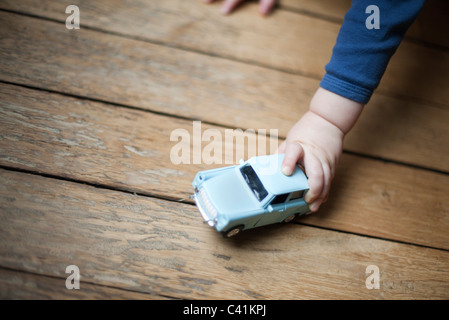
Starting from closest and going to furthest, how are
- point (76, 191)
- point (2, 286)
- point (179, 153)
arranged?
1. point (2, 286)
2. point (76, 191)
3. point (179, 153)

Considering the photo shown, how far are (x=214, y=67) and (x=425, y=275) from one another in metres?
0.82

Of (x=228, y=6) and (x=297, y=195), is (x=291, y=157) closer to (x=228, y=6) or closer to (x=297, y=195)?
(x=297, y=195)

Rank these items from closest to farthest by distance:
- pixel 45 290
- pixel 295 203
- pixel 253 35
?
pixel 45 290
pixel 295 203
pixel 253 35

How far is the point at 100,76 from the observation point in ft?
3.12

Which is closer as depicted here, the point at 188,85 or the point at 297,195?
the point at 297,195

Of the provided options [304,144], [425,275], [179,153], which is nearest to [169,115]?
[179,153]

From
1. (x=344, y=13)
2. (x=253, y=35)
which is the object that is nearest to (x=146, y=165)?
(x=253, y=35)

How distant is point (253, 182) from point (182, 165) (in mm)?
220

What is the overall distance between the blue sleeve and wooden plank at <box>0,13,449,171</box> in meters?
0.19

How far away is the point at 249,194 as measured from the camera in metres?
0.71

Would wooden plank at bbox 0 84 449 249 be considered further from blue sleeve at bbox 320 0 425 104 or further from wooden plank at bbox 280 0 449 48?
wooden plank at bbox 280 0 449 48

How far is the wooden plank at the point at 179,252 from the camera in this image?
0.68 meters

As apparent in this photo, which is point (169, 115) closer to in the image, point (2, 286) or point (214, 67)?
point (214, 67)

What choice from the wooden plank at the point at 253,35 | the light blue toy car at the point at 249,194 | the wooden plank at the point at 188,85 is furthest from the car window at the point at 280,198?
the wooden plank at the point at 253,35
